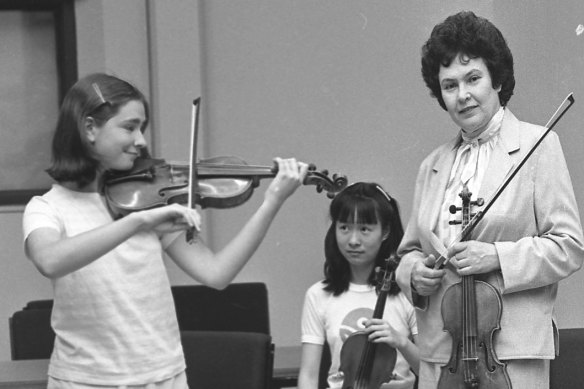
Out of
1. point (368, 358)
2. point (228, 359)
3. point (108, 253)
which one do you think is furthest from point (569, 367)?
point (108, 253)

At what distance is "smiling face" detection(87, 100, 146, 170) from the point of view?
9.65 ft

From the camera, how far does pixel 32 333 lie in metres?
4.09

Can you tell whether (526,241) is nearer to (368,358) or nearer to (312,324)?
(368,358)

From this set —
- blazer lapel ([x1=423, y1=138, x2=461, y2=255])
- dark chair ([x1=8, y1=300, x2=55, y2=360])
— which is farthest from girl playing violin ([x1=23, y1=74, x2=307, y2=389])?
dark chair ([x1=8, y1=300, x2=55, y2=360])

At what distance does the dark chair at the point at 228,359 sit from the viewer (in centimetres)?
Answer: 349

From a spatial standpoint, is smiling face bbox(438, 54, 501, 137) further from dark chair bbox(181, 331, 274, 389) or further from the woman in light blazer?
dark chair bbox(181, 331, 274, 389)

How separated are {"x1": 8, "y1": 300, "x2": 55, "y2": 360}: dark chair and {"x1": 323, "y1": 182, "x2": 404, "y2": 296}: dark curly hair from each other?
935 millimetres

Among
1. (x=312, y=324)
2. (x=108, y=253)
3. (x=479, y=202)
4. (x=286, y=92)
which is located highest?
(x=286, y=92)

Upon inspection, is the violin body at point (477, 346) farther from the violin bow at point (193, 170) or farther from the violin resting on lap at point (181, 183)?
the violin bow at point (193, 170)

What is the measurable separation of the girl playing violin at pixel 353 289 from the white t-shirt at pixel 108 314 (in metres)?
0.86

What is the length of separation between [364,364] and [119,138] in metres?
0.98

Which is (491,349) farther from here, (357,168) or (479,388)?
(357,168)

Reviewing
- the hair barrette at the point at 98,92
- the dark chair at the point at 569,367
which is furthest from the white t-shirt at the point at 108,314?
the dark chair at the point at 569,367

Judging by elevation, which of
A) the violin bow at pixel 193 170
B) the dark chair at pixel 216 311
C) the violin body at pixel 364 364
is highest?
the violin bow at pixel 193 170
